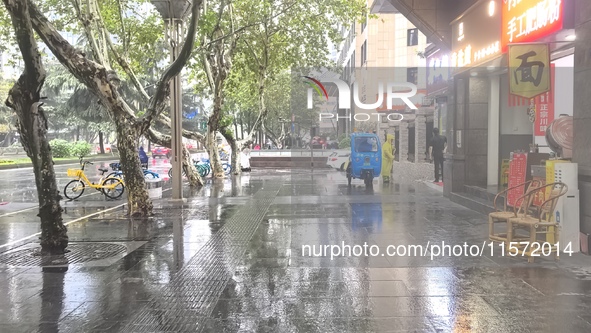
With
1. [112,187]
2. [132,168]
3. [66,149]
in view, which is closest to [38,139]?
[132,168]

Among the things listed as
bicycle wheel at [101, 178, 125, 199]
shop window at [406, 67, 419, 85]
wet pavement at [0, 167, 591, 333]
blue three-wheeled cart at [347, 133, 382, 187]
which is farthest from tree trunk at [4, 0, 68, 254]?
shop window at [406, 67, 419, 85]

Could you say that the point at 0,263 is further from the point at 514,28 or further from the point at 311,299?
the point at 514,28

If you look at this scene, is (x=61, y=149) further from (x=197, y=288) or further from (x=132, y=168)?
(x=197, y=288)

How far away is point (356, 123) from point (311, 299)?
15.5 meters

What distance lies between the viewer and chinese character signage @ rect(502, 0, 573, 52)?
7.67m

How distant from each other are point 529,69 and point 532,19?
0.83 m

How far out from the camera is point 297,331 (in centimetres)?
466

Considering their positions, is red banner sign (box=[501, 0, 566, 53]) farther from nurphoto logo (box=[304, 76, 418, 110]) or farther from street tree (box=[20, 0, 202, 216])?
street tree (box=[20, 0, 202, 216])

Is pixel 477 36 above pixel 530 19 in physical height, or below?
above

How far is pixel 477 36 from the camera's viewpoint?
11.4 meters

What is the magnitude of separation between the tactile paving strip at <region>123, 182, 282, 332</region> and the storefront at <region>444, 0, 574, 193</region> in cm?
640

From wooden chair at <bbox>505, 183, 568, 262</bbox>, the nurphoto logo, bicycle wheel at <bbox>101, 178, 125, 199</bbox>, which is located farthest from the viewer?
bicycle wheel at <bbox>101, 178, 125, 199</bbox>

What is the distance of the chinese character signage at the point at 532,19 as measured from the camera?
7672mm

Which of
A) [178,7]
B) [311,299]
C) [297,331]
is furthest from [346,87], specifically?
[297,331]
